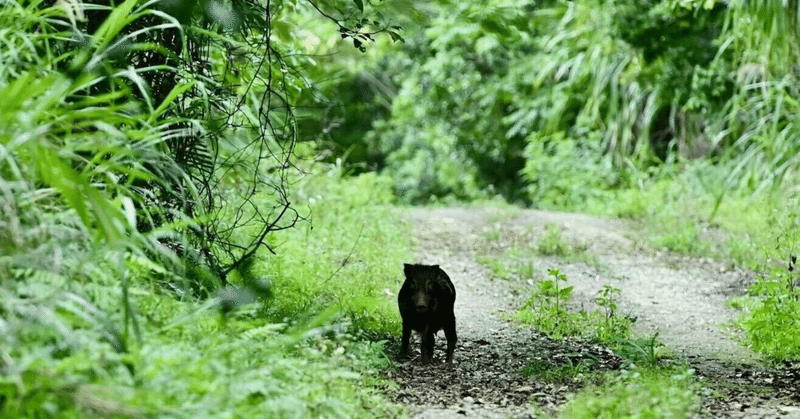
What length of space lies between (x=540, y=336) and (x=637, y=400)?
214 centimetres

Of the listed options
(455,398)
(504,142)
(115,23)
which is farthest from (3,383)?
(504,142)

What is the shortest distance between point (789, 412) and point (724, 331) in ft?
7.92

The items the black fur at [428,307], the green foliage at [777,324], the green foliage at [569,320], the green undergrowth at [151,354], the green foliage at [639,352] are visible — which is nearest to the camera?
the green undergrowth at [151,354]

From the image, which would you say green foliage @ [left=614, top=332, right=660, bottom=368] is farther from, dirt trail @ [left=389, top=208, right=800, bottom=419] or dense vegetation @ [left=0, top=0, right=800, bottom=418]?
dense vegetation @ [left=0, top=0, right=800, bottom=418]

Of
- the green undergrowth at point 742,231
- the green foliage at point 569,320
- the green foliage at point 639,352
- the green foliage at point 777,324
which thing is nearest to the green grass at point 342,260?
the green foliage at point 569,320

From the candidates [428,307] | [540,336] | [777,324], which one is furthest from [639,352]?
[777,324]

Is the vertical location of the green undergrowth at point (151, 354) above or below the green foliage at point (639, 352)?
above

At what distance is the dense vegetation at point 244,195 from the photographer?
10.3 feet

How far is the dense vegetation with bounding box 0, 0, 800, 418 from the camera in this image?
3.15m

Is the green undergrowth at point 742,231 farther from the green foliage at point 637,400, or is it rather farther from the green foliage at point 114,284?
the green foliage at point 114,284

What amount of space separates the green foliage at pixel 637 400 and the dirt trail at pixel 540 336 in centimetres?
17

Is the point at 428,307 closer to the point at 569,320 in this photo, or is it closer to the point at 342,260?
the point at 569,320

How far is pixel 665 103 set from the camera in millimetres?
15031

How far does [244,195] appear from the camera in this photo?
7.52 m
